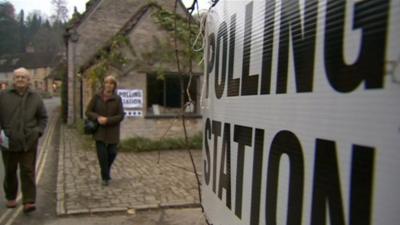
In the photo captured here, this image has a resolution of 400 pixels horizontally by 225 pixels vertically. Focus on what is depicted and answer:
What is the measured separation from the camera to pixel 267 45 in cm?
213

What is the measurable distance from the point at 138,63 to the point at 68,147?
3323mm

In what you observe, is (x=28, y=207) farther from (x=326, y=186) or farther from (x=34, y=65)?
(x=34, y=65)

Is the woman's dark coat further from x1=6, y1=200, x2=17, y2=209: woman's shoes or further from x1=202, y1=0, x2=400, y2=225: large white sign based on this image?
x1=202, y1=0, x2=400, y2=225: large white sign

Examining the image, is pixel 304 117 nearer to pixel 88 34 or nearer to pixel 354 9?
pixel 354 9

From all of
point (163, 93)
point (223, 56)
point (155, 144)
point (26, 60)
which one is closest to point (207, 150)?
point (223, 56)

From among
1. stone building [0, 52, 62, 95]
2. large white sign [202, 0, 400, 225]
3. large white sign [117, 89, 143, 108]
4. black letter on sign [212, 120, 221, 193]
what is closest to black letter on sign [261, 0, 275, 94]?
large white sign [202, 0, 400, 225]

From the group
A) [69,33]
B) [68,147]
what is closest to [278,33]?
[68,147]

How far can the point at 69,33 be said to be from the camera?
24.7m

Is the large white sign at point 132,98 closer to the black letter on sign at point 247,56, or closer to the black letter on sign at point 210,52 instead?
the black letter on sign at point 210,52

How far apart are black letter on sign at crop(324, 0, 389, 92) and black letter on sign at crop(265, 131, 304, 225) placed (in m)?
0.36

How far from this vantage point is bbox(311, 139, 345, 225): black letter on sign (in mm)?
1485

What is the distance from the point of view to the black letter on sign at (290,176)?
5.82 feet

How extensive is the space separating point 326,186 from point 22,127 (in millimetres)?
5920

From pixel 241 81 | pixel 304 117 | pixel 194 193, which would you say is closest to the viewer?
pixel 304 117
